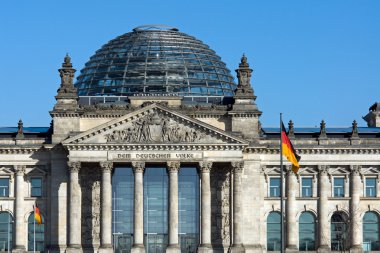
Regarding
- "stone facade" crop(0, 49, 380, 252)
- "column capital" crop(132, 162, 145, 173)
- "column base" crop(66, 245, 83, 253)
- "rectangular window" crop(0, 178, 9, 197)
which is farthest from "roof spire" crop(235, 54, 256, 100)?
"rectangular window" crop(0, 178, 9, 197)

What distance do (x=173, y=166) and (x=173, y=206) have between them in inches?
164

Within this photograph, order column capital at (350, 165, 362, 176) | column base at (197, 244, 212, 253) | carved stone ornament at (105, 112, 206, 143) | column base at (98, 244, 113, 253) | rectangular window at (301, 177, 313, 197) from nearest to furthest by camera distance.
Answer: column base at (98, 244, 113, 253) < column base at (197, 244, 212, 253) < carved stone ornament at (105, 112, 206, 143) < column capital at (350, 165, 362, 176) < rectangular window at (301, 177, 313, 197)

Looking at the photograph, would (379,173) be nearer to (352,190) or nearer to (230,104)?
(352,190)

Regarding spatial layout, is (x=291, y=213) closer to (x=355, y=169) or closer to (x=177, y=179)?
(x=355, y=169)

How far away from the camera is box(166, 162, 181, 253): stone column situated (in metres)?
148

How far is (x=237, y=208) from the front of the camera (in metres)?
150

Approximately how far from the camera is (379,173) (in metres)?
156

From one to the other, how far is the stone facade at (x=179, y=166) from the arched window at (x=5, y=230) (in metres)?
0.85

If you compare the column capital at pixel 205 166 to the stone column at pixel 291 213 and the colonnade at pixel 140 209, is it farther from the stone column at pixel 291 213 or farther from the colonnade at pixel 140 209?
the stone column at pixel 291 213

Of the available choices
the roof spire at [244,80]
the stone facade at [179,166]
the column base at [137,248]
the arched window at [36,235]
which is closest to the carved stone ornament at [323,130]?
the stone facade at [179,166]

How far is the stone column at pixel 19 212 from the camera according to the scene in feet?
499

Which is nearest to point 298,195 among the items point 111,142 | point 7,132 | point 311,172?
point 311,172

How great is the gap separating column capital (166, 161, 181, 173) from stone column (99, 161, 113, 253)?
237 inches

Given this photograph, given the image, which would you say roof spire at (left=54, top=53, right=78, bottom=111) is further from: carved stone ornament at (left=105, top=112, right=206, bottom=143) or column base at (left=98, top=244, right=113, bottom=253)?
column base at (left=98, top=244, right=113, bottom=253)
